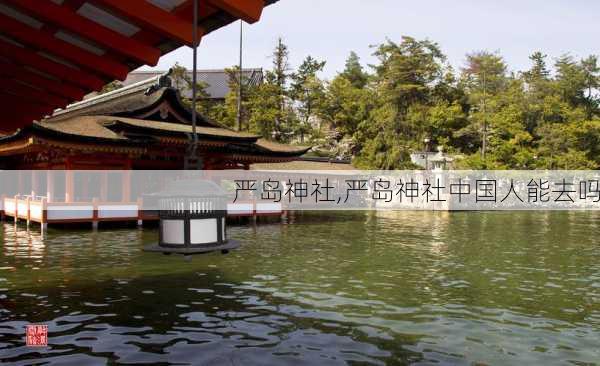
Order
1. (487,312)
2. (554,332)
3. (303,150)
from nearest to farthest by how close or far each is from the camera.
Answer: (554,332), (487,312), (303,150)

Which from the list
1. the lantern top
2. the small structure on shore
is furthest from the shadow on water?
the small structure on shore

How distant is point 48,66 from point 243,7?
3.15 metres

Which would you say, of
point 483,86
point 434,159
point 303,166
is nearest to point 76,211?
point 303,166

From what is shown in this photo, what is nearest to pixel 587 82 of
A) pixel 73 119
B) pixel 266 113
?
pixel 266 113

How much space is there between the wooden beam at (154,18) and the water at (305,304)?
425 cm

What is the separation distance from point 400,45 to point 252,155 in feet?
93.4

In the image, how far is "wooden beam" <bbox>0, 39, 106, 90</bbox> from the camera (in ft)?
16.7

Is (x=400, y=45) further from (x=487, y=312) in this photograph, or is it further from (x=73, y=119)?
(x=487, y=312)

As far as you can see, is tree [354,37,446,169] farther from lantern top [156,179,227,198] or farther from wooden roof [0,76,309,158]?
lantern top [156,179,227,198]

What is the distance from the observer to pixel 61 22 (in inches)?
155

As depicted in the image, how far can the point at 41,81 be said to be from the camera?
6297 millimetres

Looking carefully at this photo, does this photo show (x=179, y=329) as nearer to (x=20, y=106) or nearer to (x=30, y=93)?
(x=30, y=93)

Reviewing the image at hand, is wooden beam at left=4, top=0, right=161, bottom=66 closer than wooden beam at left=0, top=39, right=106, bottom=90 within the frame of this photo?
Yes

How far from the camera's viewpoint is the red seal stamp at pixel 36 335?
718 centimetres
